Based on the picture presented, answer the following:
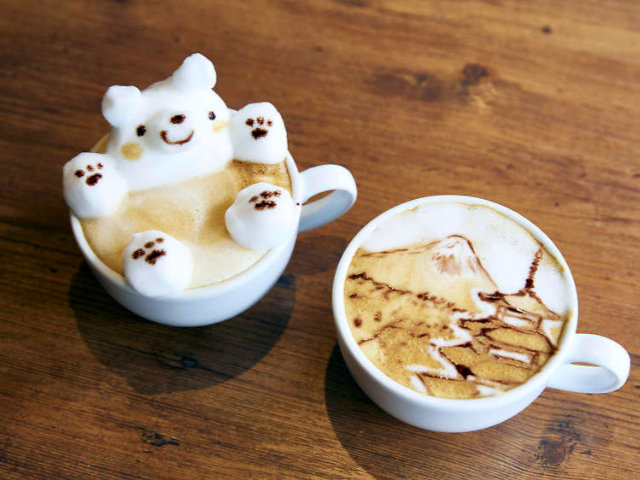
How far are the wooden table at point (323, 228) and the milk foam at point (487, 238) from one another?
0.57 ft

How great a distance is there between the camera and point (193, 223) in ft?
2.71

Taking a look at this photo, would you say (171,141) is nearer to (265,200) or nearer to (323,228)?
(265,200)

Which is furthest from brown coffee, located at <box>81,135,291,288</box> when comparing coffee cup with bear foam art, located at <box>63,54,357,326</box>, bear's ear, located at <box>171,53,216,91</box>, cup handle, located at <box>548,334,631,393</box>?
cup handle, located at <box>548,334,631,393</box>

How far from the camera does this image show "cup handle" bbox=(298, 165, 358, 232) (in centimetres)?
91

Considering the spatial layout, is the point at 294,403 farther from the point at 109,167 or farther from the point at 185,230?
the point at 109,167

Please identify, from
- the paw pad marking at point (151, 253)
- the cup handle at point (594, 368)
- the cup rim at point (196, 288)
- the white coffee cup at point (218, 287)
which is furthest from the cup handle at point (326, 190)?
the cup handle at point (594, 368)

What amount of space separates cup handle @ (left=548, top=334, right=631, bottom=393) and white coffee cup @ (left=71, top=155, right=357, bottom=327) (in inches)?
14.4

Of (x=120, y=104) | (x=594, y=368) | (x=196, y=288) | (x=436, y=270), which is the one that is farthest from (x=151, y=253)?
(x=594, y=368)

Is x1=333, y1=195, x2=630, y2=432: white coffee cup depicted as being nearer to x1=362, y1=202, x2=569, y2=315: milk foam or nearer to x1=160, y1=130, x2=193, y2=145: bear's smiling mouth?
x1=362, y1=202, x2=569, y2=315: milk foam

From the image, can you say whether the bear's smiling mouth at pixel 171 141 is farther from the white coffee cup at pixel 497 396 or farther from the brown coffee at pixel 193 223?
the white coffee cup at pixel 497 396

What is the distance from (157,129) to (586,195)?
0.73 m

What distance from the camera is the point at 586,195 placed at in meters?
1.11

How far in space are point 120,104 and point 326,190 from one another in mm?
297

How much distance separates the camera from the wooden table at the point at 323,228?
2.84 ft
